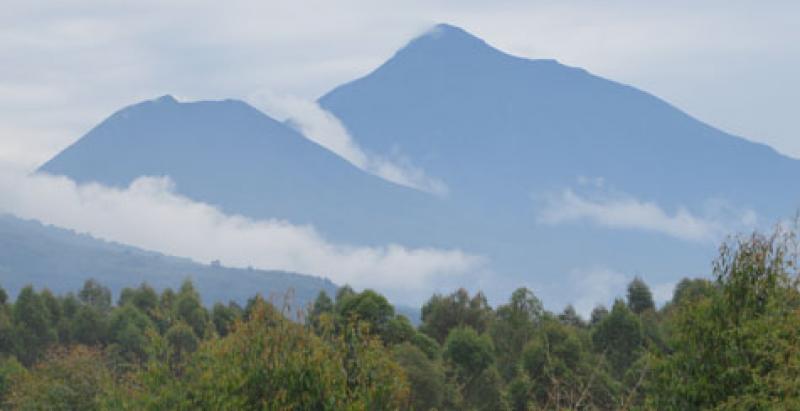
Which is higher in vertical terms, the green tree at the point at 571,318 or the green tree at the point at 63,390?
the green tree at the point at 571,318

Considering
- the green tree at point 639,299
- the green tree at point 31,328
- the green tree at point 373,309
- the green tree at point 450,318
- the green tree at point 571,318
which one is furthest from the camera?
the green tree at point 571,318

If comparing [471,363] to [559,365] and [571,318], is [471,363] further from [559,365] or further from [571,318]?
[571,318]

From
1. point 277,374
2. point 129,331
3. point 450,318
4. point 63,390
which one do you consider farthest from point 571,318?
point 277,374

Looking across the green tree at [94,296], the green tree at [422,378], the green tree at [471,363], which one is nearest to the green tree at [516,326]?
the green tree at [471,363]

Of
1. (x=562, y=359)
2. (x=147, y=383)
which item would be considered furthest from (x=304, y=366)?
(x=562, y=359)

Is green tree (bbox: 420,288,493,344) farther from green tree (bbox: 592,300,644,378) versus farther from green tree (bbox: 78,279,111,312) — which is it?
green tree (bbox: 78,279,111,312)

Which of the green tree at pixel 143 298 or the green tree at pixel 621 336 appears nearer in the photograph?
the green tree at pixel 621 336

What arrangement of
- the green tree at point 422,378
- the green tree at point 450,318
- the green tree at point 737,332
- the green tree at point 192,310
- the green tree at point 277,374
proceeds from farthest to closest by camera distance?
1. the green tree at point 192,310
2. the green tree at point 450,318
3. the green tree at point 422,378
4. the green tree at point 737,332
5. the green tree at point 277,374

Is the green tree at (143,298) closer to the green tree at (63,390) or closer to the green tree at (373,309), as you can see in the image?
the green tree at (373,309)

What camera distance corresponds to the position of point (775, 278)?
31438 mm

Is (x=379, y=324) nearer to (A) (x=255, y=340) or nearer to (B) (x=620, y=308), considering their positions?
(B) (x=620, y=308)

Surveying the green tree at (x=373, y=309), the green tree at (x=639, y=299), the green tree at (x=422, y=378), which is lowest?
the green tree at (x=422, y=378)

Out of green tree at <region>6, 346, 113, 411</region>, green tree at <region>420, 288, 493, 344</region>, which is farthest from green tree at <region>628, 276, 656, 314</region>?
green tree at <region>6, 346, 113, 411</region>

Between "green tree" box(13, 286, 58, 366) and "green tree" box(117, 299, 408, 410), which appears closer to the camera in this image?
"green tree" box(117, 299, 408, 410)
